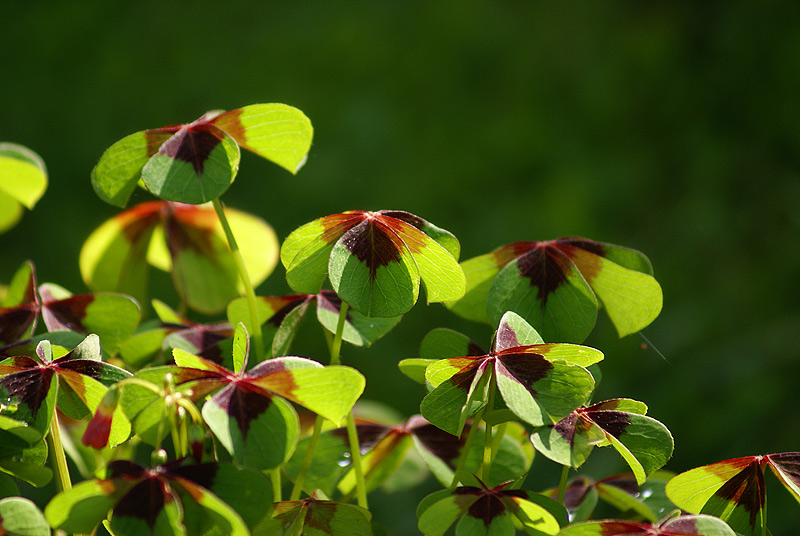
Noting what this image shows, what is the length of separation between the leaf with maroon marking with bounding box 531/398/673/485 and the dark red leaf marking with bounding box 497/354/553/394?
25mm

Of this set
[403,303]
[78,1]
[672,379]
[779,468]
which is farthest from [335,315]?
[78,1]

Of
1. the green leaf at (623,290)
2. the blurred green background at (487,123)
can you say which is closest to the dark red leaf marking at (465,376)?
the green leaf at (623,290)

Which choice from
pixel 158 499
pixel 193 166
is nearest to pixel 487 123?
pixel 193 166

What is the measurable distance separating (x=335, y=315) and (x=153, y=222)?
0.27 m

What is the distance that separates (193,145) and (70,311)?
0.16 m

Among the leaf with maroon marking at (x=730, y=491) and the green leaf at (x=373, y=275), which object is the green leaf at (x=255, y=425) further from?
the leaf with maroon marking at (x=730, y=491)

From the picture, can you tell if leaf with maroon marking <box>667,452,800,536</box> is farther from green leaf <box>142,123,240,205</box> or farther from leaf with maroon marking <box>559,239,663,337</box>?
green leaf <box>142,123,240,205</box>

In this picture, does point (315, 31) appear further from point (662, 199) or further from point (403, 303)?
point (403, 303)

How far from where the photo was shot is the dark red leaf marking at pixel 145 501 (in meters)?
0.30

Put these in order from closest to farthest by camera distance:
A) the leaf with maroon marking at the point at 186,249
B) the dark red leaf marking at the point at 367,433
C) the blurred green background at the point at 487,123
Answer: the dark red leaf marking at the point at 367,433
the leaf with maroon marking at the point at 186,249
the blurred green background at the point at 487,123

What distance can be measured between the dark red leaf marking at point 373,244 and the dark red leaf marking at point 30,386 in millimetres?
164

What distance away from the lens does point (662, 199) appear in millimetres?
1921

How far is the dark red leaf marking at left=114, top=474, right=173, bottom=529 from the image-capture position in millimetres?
303

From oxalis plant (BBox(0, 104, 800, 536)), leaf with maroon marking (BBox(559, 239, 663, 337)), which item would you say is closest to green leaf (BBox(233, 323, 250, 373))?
oxalis plant (BBox(0, 104, 800, 536))
